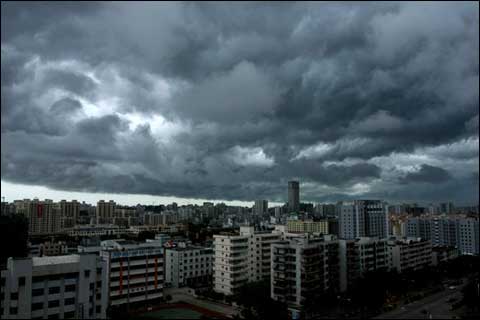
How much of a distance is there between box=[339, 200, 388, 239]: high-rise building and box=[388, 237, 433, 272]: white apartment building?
63.9 feet

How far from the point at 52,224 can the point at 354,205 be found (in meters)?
77.2

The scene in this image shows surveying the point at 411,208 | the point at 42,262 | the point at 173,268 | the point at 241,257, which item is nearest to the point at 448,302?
the point at 241,257

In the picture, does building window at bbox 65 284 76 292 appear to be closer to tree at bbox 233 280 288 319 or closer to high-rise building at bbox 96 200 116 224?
tree at bbox 233 280 288 319

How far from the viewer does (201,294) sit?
150 feet

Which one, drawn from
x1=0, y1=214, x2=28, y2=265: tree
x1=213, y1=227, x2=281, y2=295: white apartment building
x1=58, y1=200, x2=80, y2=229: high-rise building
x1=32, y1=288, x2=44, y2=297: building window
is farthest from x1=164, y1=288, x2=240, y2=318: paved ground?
x1=58, y1=200, x2=80, y2=229: high-rise building

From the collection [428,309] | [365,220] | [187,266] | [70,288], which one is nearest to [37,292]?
[70,288]

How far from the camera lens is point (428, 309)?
3988cm

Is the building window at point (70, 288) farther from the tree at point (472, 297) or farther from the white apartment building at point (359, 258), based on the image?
the tree at point (472, 297)

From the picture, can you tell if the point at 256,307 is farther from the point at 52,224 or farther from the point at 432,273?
the point at 52,224

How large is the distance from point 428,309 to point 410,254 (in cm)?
1783

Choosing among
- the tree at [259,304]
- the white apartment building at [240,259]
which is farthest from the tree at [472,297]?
the white apartment building at [240,259]

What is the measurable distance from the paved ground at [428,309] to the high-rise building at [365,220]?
35452 mm

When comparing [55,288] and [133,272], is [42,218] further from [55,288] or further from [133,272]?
[55,288]

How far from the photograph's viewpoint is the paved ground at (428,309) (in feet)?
121
